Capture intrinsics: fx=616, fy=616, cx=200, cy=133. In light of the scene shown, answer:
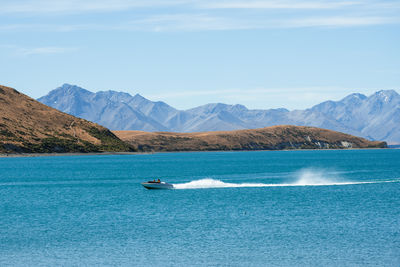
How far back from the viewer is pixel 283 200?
86.4 m

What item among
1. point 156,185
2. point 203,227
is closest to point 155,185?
point 156,185

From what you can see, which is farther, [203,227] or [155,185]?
[155,185]

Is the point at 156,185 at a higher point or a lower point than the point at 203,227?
higher

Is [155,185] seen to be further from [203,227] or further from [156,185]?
[203,227]

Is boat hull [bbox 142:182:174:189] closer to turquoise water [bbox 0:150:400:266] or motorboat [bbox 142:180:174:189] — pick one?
motorboat [bbox 142:180:174:189]

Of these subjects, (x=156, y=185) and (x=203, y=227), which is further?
(x=156, y=185)

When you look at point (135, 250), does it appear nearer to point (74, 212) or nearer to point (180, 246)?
point (180, 246)

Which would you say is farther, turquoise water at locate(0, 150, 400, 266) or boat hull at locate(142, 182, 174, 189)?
boat hull at locate(142, 182, 174, 189)

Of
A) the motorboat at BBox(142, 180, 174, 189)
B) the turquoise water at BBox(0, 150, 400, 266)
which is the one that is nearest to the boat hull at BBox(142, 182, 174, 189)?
the motorboat at BBox(142, 180, 174, 189)

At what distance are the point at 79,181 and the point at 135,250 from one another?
85113 mm

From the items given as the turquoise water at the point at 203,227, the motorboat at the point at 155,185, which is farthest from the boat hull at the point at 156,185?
the turquoise water at the point at 203,227

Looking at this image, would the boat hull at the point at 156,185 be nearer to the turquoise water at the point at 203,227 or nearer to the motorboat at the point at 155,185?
the motorboat at the point at 155,185

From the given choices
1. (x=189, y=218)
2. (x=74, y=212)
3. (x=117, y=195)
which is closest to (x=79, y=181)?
(x=117, y=195)

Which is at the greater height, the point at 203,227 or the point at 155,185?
the point at 155,185
